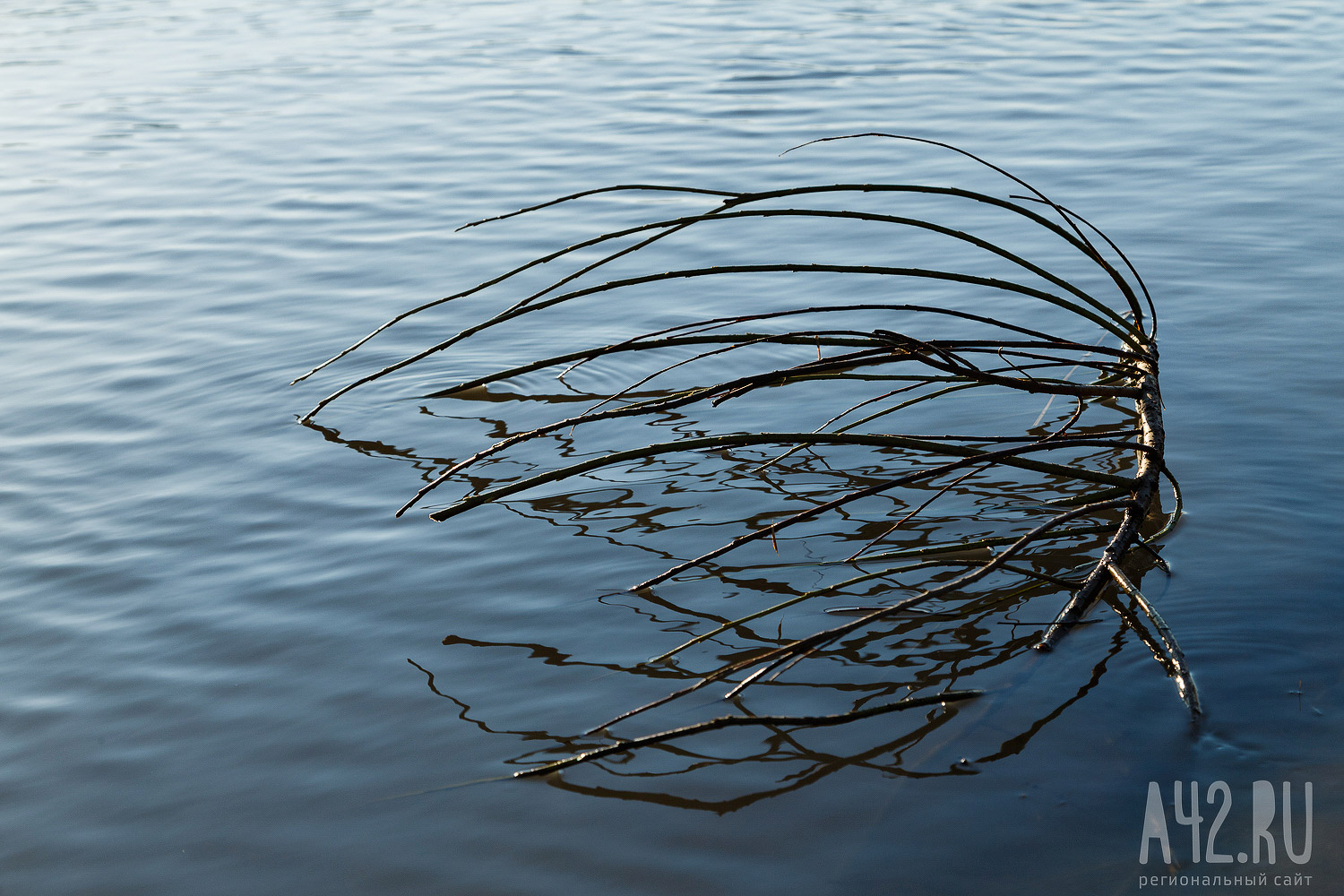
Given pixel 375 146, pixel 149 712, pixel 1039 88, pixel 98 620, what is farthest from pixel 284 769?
pixel 1039 88

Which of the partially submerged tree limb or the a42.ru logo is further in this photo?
the partially submerged tree limb

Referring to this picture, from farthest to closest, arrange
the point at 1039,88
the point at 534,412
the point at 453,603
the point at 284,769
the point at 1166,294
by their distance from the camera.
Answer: the point at 1039,88
the point at 1166,294
the point at 534,412
the point at 453,603
the point at 284,769

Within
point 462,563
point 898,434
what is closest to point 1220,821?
point 898,434

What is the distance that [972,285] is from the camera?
4188 millimetres

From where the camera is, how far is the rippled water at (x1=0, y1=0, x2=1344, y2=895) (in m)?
1.83

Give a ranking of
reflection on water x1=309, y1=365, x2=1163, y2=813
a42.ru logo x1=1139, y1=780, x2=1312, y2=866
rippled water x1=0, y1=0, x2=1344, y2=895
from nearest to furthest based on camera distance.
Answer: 1. a42.ru logo x1=1139, y1=780, x2=1312, y2=866
2. rippled water x1=0, y1=0, x2=1344, y2=895
3. reflection on water x1=309, y1=365, x2=1163, y2=813

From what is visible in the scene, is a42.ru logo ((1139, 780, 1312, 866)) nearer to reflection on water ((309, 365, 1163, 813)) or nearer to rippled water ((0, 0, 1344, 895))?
rippled water ((0, 0, 1344, 895))

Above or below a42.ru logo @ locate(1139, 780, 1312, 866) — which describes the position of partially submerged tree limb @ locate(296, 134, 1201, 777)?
above

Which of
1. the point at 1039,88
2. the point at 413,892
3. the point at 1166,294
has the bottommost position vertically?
the point at 413,892

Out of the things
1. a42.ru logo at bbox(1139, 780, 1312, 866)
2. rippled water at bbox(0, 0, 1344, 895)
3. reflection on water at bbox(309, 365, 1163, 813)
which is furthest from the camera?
reflection on water at bbox(309, 365, 1163, 813)

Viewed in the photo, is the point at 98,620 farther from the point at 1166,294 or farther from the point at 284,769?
the point at 1166,294

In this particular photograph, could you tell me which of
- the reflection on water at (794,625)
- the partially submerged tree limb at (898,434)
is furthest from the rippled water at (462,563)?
the partially submerged tree limb at (898,434)

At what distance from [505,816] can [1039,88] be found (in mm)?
6885

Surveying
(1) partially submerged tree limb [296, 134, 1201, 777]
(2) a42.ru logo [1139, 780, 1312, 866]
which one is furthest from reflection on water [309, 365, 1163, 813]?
(2) a42.ru logo [1139, 780, 1312, 866]
